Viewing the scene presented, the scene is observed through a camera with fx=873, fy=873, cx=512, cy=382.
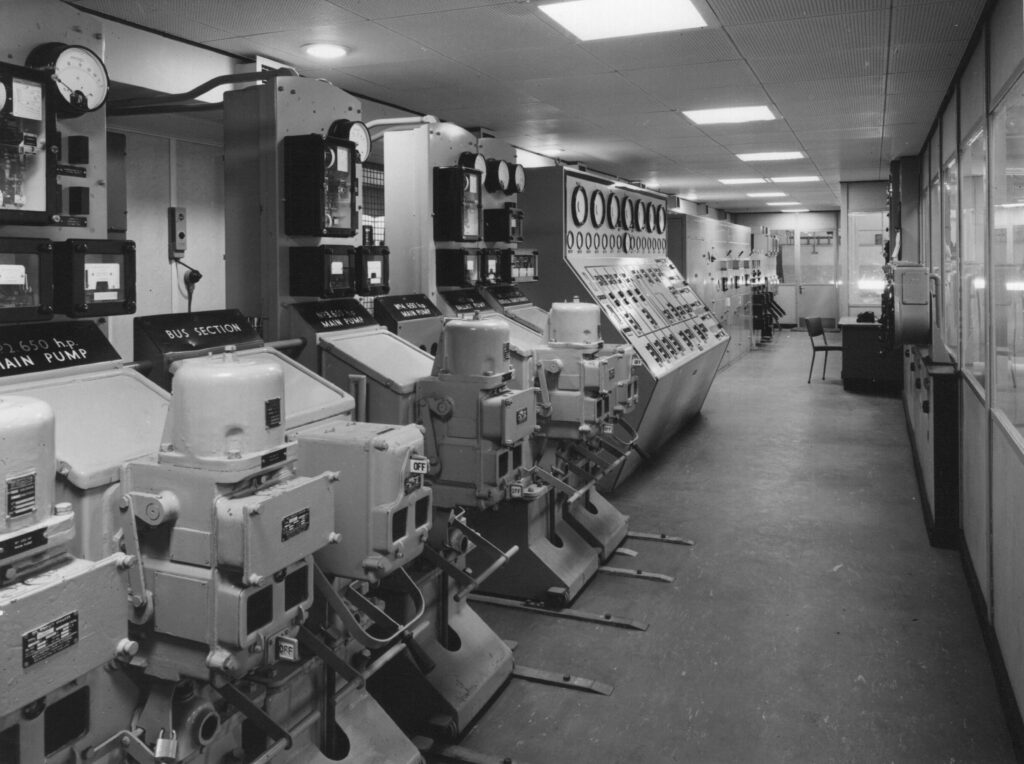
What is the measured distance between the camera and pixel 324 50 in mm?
4961

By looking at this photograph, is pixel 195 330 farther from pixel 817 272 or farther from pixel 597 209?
pixel 817 272

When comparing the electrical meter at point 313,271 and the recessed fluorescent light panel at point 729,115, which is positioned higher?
the recessed fluorescent light panel at point 729,115

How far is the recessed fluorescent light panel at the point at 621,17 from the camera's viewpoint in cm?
418

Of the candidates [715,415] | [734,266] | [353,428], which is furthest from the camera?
[734,266]

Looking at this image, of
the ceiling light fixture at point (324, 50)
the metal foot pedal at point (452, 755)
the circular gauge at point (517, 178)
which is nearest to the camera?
the metal foot pedal at point (452, 755)

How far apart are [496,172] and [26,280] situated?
352cm

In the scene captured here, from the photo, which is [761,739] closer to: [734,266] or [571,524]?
[571,524]

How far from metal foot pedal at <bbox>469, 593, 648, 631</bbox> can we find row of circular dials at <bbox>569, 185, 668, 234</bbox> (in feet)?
11.9

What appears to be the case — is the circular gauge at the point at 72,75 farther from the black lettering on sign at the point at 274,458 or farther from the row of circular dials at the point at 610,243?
the row of circular dials at the point at 610,243

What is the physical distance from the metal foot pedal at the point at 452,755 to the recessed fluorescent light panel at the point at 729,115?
5.53 meters

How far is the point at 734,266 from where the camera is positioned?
13344 millimetres

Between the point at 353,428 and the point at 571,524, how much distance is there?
8.14ft

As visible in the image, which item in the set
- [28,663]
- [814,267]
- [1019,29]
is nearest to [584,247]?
[1019,29]

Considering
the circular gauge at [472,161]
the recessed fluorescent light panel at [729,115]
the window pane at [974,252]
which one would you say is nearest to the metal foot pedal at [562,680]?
the window pane at [974,252]
